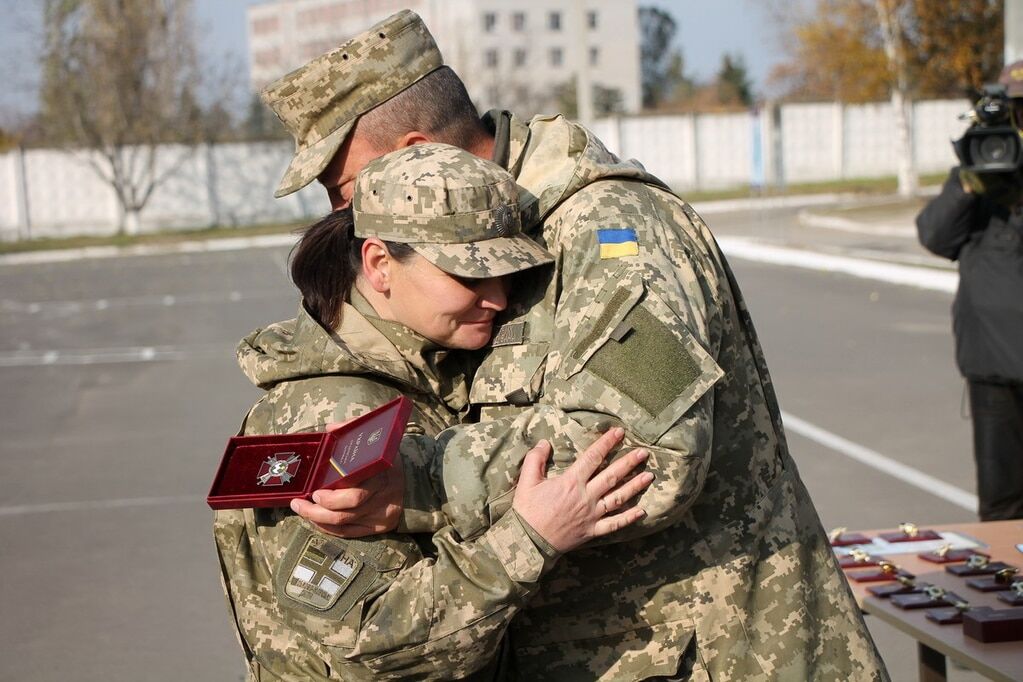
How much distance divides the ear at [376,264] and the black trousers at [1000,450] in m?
3.80

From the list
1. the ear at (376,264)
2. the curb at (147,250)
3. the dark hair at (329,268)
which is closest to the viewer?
the ear at (376,264)

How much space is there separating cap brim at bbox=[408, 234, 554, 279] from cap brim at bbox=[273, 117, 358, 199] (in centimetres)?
43

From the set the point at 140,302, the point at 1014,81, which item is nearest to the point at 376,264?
the point at 1014,81

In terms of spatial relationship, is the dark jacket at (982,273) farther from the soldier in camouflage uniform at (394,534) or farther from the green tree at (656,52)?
the green tree at (656,52)

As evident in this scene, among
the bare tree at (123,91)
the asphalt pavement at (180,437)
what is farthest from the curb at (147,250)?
the asphalt pavement at (180,437)

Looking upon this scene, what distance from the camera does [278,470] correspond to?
199 cm

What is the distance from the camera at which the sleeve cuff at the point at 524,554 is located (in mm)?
1953

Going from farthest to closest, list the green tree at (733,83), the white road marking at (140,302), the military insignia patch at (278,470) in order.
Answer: the green tree at (733,83) < the white road marking at (140,302) < the military insignia patch at (278,470)

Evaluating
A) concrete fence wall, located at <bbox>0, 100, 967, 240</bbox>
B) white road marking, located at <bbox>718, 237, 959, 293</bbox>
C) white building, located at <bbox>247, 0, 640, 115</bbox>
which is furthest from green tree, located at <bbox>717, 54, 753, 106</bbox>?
white road marking, located at <bbox>718, 237, 959, 293</bbox>

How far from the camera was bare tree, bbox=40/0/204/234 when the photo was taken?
38094 mm

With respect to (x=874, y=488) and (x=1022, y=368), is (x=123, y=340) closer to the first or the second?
(x=874, y=488)

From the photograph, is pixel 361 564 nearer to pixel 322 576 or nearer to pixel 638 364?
pixel 322 576

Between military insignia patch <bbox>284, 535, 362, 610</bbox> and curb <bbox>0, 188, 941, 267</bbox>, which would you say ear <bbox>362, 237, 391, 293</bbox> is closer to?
military insignia patch <bbox>284, 535, 362, 610</bbox>

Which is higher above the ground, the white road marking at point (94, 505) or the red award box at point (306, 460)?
the red award box at point (306, 460)
